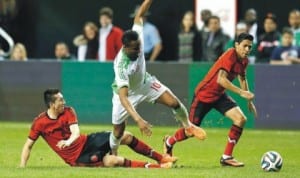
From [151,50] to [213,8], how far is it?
178cm

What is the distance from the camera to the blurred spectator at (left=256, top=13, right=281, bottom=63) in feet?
75.0

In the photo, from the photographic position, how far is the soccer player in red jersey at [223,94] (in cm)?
1539

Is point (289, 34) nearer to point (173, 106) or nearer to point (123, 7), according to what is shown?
point (123, 7)

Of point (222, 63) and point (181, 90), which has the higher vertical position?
point (222, 63)

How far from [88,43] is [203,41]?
2543 millimetres

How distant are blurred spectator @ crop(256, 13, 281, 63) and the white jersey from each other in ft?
26.7

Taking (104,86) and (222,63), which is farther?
(104,86)

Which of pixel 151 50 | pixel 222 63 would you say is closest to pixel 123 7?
pixel 151 50

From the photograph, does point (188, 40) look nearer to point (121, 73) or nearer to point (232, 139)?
point (232, 139)

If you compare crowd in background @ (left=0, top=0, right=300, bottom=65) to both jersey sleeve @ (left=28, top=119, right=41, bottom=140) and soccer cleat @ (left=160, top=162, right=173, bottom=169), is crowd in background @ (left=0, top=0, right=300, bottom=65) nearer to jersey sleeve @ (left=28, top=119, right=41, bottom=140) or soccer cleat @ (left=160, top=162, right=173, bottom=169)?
soccer cleat @ (left=160, top=162, right=173, bottom=169)

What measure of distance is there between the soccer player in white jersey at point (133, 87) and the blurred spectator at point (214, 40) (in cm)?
760

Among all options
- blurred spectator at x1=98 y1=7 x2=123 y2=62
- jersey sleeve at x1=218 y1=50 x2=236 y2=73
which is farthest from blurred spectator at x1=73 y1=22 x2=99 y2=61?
jersey sleeve at x1=218 y1=50 x2=236 y2=73

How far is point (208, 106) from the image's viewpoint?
1606 cm

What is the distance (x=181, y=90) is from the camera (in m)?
22.8
